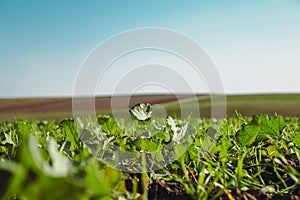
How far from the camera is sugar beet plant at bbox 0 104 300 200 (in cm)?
73

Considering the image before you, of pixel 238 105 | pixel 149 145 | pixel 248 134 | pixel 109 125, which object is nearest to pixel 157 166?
pixel 149 145

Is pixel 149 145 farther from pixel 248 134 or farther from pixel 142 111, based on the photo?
pixel 142 111

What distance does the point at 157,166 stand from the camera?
179 cm

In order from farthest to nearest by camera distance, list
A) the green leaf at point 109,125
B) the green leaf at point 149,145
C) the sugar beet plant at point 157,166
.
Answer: the green leaf at point 109,125 < the green leaf at point 149,145 < the sugar beet plant at point 157,166

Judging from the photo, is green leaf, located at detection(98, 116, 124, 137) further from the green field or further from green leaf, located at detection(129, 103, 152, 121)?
the green field

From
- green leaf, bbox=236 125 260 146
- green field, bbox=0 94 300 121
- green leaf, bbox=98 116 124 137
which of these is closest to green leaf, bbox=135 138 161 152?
green leaf, bbox=236 125 260 146

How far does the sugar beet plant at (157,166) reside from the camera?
2.40 feet

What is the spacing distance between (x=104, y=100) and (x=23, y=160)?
32.4 meters

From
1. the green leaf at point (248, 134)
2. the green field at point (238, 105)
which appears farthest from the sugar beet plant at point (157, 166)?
the green field at point (238, 105)

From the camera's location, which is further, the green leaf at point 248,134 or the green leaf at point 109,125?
the green leaf at point 109,125

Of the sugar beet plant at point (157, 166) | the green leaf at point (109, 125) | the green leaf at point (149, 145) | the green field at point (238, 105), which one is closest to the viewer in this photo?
the sugar beet plant at point (157, 166)

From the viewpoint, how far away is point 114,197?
1156mm

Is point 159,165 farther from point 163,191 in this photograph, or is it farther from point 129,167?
point 163,191

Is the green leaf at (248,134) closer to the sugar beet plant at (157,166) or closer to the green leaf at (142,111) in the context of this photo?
the sugar beet plant at (157,166)
